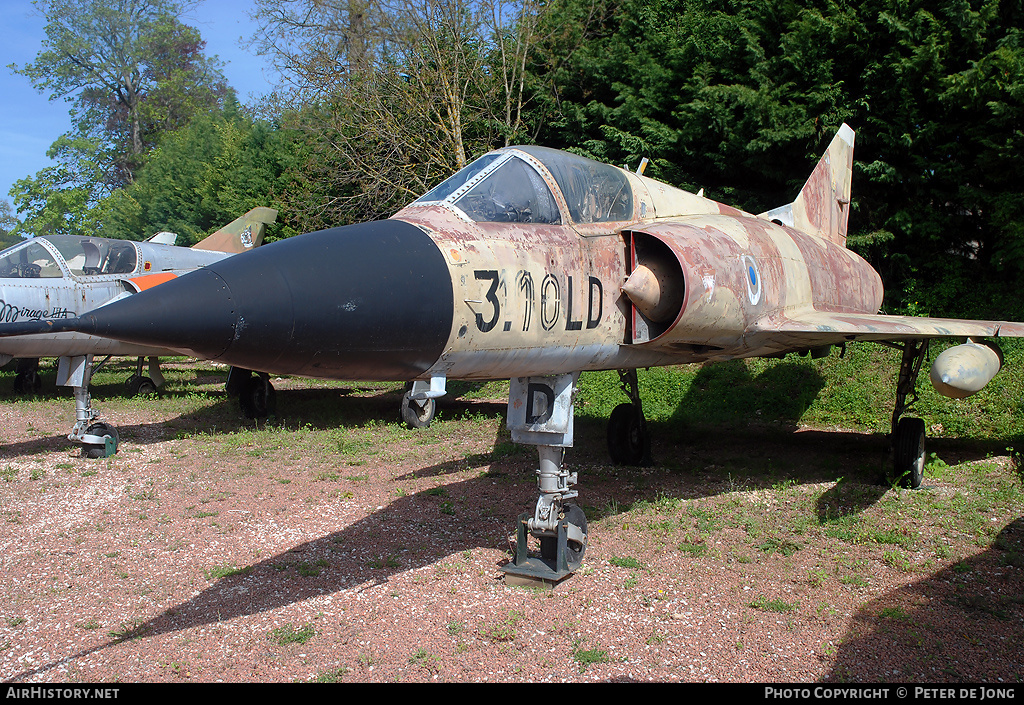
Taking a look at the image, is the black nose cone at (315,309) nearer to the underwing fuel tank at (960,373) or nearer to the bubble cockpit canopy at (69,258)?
the underwing fuel tank at (960,373)

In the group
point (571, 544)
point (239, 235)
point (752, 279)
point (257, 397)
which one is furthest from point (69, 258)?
point (752, 279)

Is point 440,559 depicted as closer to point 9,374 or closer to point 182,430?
point 182,430

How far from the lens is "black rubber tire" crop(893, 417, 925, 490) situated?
6770 millimetres

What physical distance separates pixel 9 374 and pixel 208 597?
53.2 feet

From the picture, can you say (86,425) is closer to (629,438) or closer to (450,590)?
(450,590)

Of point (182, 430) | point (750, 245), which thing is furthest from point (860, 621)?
point (182, 430)

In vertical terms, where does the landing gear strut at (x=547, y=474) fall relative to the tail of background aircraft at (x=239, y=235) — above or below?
below

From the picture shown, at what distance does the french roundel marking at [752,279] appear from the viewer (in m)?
5.22

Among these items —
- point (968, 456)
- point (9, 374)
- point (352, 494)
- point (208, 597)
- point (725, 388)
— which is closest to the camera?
point (208, 597)

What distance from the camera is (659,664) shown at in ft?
12.2

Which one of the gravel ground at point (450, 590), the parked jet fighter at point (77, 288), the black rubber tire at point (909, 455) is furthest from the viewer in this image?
the parked jet fighter at point (77, 288)

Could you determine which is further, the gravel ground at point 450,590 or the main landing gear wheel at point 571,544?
the main landing gear wheel at point 571,544

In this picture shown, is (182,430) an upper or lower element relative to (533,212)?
lower

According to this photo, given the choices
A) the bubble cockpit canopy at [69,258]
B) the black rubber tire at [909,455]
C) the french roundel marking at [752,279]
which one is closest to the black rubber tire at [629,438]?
the black rubber tire at [909,455]
